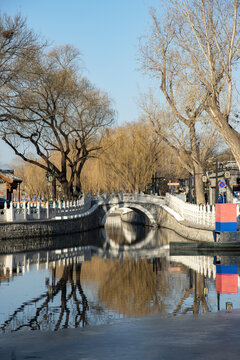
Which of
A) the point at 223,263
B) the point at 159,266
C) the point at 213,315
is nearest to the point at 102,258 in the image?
the point at 159,266

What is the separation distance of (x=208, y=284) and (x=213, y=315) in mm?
6742

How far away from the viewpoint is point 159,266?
20.4 metres

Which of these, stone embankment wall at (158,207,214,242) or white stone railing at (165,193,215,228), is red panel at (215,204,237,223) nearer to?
stone embankment wall at (158,207,214,242)

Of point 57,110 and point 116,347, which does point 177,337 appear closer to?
point 116,347

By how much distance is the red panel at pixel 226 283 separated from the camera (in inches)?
545

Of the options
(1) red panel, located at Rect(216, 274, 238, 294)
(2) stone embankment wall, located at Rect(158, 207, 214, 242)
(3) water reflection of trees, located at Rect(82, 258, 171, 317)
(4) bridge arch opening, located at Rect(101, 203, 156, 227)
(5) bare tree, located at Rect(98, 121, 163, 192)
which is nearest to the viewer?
(3) water reflection of trees, located at Rect(82, 258, 171, 317)

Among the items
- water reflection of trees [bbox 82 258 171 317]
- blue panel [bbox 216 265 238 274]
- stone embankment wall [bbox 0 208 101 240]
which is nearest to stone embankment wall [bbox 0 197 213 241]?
stone embankment wall [bbox 0 208 101 240]

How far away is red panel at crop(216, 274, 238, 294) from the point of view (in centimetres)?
1383

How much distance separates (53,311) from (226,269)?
7333mm

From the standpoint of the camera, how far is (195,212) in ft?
102

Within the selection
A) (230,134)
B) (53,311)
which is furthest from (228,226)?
(53,311)

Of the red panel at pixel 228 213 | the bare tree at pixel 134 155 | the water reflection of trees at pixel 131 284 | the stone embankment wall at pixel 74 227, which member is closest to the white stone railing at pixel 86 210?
the stone embankment wall at pixel 74 227

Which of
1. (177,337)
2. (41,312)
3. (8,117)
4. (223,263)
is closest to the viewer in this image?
(177,337)

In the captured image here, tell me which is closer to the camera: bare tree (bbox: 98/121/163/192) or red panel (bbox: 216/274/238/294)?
red panel (bbox: 216/274/238/294)
